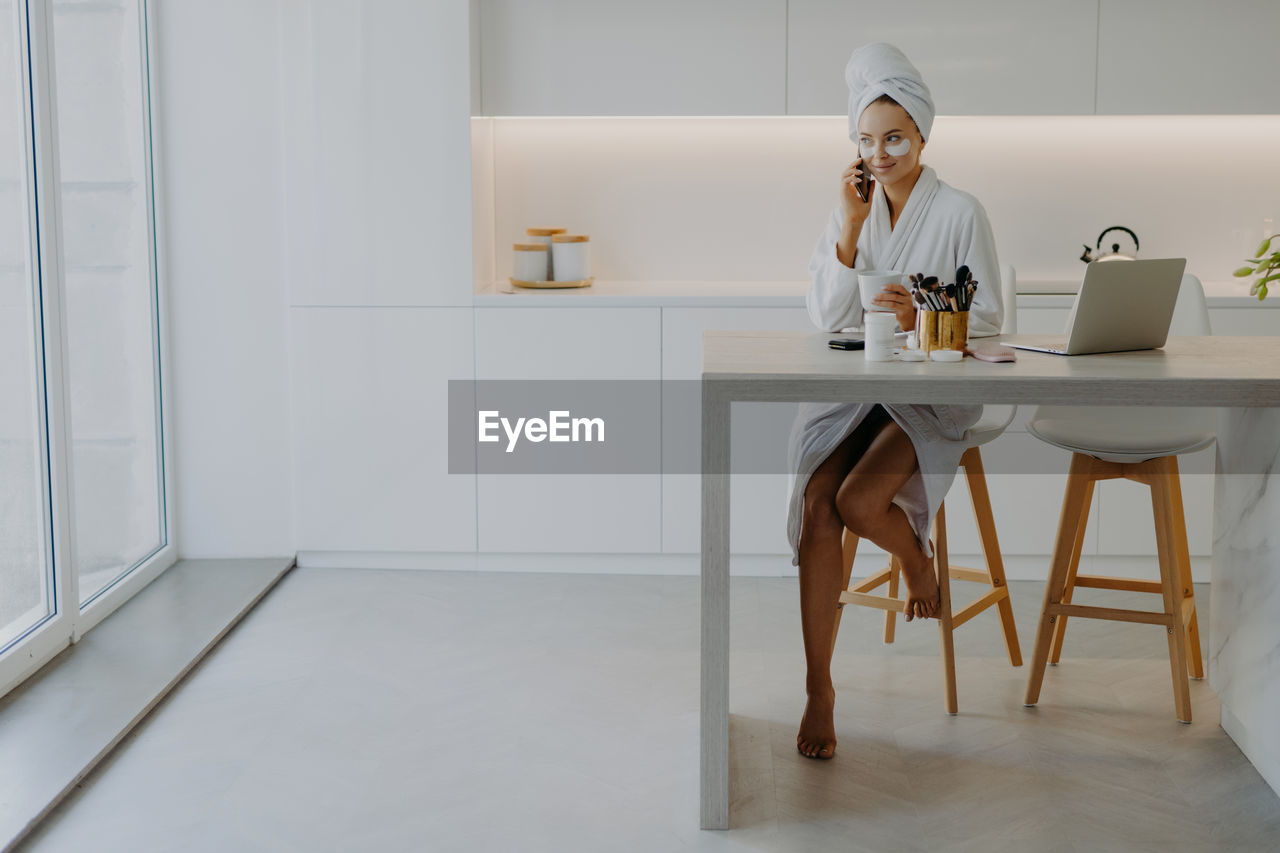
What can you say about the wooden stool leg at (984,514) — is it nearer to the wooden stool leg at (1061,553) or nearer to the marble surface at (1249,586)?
the wooden stool leg at (1061,553)

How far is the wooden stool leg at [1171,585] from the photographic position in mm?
2889

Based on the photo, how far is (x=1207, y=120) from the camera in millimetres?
4395

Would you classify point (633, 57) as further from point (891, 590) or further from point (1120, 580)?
point (1120, 580)

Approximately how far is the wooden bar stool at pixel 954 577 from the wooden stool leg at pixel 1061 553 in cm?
16

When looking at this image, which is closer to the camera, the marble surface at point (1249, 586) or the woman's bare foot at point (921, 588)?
the marble surface at point (1249, 586)

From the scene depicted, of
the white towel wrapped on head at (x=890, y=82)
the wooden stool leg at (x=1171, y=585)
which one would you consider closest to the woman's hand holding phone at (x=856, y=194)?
the white towel wrapped on head at (x=890, y=82)

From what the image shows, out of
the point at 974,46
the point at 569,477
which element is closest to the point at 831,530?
the point at 569,477

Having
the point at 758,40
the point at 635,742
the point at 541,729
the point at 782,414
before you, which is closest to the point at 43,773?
the point at 541,729

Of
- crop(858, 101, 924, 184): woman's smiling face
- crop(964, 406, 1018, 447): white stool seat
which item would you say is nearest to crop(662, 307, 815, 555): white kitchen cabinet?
crop(964, 406, 1018, 447): white stool seat

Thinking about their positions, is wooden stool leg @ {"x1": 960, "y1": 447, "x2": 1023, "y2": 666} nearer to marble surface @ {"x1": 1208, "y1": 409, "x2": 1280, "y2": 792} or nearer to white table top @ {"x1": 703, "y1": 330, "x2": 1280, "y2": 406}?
marble surface @ {"x1": 1208, "y1": 409, "x2": 1280, "y2": 792}

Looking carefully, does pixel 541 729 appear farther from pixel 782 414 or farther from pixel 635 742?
pixel 782 414

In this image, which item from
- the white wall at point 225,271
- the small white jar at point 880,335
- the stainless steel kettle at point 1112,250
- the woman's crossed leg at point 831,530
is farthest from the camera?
the stainless steel kettle at point 1112,250

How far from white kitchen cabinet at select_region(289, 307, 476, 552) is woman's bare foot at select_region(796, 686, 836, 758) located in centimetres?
172

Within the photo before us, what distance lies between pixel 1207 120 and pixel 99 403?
384 cm
